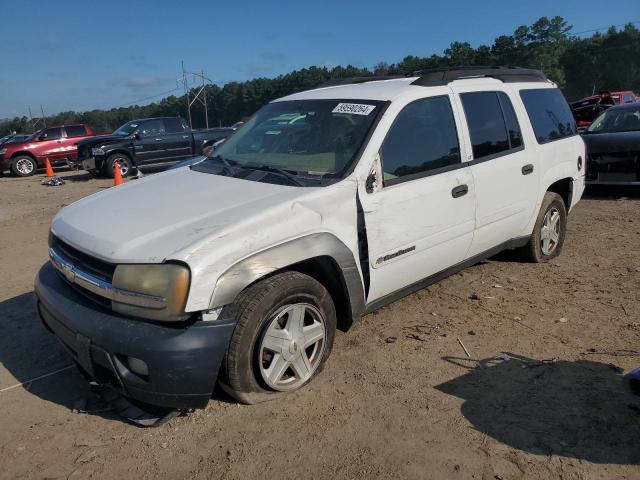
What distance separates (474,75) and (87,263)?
3317 mm

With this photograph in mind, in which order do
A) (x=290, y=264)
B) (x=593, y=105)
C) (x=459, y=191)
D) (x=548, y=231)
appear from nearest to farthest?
(x=290, y=264) → (x=459, y=191) → (x=548, y=231) → (x=593, y=105)

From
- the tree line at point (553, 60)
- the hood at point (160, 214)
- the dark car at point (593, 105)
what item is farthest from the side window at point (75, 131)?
the tree line at point (553, 60)

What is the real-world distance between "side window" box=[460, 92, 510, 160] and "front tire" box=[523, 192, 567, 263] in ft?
3.34

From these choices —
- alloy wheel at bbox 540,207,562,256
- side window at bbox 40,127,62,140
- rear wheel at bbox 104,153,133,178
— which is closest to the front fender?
alloy wheel at bbox 540,207,562,256

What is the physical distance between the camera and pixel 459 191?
12.8 feet

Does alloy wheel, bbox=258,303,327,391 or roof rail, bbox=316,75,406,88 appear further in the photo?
roof rail, bbox=316,75,406,88

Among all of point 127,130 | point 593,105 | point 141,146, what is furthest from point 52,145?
point 593,105

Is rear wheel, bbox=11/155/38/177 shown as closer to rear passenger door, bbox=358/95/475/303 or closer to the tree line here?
rear passenger door, bbox=358/95/475/303

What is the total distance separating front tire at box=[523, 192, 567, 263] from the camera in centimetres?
511

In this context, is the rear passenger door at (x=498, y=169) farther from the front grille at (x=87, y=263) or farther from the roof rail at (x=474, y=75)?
the front grille at (x=87, y=263)

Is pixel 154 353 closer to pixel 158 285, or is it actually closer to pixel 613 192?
pixel 158 285

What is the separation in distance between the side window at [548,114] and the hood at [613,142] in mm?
3236

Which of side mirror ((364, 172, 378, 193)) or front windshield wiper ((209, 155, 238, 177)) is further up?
front windshield wiper ((209, 155, 238, 177))

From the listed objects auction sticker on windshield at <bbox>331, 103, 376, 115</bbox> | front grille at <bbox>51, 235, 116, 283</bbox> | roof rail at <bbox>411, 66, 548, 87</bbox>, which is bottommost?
front grille at <bbox>51, 235, 116, 283</bbox>
